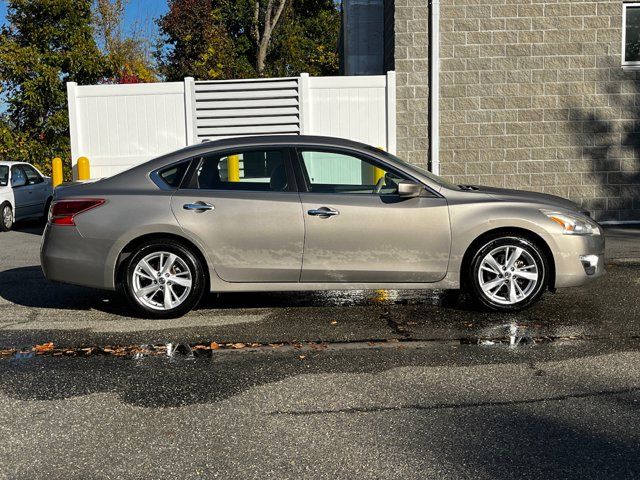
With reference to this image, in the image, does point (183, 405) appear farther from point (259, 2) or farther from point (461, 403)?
point (259, 2)

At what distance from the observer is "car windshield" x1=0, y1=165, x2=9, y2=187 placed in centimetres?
1542

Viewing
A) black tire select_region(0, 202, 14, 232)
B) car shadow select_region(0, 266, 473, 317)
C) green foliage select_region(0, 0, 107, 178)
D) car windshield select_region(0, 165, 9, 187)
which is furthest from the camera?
green foliage select_region(0, 0, 107, 178)

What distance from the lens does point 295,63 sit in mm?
37188

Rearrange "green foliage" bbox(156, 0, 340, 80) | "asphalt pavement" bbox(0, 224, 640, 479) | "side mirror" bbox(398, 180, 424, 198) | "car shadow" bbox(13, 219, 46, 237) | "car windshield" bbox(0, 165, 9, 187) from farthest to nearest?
"green foliage" bbox(156, 0, 340, 80)
"car windshield" bbox(0, 165, 9, 187)
"car shadow" bbox(13, 219, 46, 237)
"side mirror" bbox(398, 180, 424, 198)
"asphalt pavement" bbox(0, 224, 640, 479)

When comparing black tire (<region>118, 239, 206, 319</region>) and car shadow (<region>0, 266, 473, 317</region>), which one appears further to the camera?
car shadow (<region>0, 266, 473, 317</region>)

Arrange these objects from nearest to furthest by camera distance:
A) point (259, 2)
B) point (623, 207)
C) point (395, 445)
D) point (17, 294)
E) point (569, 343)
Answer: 1. point (395, 445)
2. point (569, 343)
3. point (17, 294)
4. point (623, 207)
5. point (259, 2)

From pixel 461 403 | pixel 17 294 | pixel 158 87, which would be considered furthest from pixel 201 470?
pixel 158 87

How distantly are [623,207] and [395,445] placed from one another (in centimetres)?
1109

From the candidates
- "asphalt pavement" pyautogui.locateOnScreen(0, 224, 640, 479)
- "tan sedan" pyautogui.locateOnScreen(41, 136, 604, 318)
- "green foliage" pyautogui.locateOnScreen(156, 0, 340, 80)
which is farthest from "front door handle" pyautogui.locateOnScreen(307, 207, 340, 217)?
"green foliage" pyautogui.locateOnScreen(156, 0, 340, 80)

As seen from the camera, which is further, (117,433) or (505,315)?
(505,315)

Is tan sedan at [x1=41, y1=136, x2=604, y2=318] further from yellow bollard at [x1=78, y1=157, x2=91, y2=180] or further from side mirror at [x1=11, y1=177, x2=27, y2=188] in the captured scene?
side mirror at [x1=11, y1=177, x2=27, y2=188]

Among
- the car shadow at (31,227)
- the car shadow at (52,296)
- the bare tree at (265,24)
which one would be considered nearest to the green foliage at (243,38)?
the bare tree at (265,24)

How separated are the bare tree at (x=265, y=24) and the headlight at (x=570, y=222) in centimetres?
2937

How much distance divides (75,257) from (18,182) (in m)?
10.2
